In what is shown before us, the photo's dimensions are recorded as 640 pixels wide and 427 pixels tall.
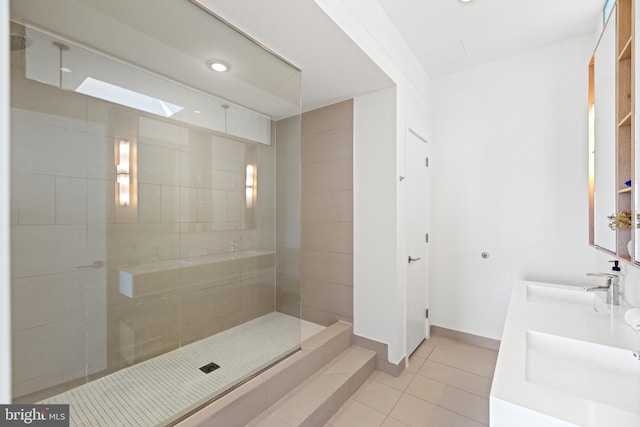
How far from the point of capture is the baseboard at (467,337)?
2666mm

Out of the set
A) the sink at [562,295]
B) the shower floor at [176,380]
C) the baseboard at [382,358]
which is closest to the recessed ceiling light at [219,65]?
the shower floor at [176,380]

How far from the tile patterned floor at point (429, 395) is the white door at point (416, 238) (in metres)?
0.26

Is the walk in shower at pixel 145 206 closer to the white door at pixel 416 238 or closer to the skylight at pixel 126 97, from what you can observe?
the skylight at pixel 126 97

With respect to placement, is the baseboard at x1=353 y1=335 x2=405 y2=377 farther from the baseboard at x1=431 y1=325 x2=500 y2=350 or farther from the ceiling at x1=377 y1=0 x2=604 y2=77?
the ceiling at x1=377 y1=0 x2=604 y2=77

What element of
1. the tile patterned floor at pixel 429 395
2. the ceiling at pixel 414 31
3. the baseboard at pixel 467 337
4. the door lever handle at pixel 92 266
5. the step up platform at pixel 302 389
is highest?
the ceiling at pixel 414 31

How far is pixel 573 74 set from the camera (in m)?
2.29

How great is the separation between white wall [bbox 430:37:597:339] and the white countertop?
2.52ft

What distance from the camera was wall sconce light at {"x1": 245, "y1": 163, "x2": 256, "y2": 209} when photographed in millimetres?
2477

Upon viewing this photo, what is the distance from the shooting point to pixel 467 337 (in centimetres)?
279

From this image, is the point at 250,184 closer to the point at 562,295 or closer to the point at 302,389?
the point at 302,389
